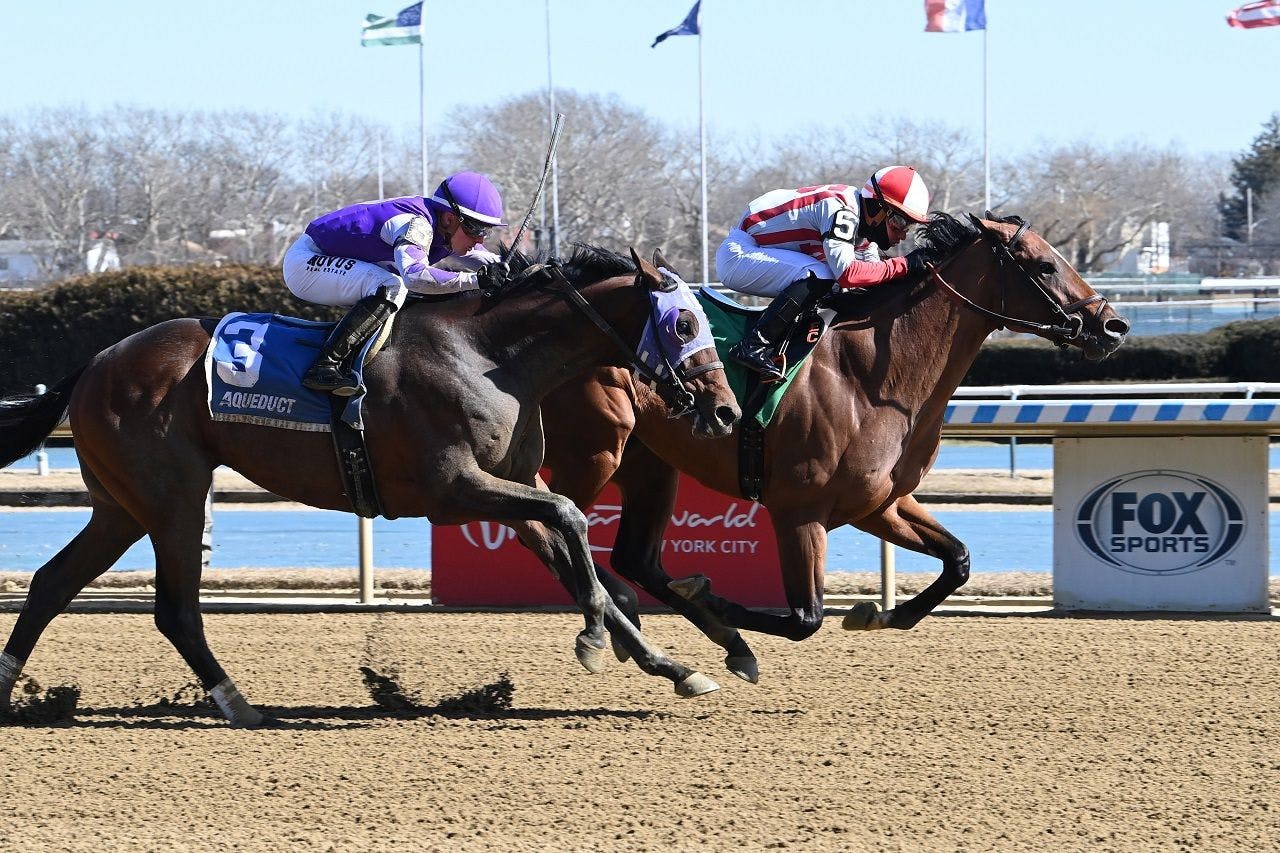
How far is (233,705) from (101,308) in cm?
1893

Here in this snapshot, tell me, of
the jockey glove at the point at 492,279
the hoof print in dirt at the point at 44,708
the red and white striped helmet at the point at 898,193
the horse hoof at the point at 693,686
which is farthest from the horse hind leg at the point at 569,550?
the red and white striped helmet at the point at 898,193

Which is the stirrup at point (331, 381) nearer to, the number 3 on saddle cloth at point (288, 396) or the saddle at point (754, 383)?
the number 3 on saddle cloth at point (288, 396)

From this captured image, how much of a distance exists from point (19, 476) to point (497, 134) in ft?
125

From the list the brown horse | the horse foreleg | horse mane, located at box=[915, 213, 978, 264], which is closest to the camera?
the brown horse

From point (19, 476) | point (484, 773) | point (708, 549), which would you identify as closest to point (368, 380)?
point (484, 773)

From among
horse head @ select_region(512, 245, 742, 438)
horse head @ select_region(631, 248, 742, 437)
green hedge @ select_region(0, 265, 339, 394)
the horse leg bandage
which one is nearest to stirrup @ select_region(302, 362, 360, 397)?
horse head @ select_region(512, 245, 742, 438)

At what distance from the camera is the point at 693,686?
19.2ft

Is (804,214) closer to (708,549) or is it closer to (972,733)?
(972,733)

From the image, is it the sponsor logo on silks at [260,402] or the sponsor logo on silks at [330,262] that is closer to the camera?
the sponsor logo on silks at [260,402]

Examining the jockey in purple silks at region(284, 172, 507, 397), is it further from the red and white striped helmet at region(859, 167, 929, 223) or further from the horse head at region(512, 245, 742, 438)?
the red and white striped helmet at region(859, 167, 929, 223)

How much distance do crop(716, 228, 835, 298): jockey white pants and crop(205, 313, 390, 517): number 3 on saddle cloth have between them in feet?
4.90

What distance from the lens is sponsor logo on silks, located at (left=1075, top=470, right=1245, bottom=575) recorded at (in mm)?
8414

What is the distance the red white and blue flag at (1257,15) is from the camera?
1150 inches

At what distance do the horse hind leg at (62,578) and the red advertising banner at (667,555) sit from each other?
8.88 ft
